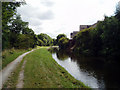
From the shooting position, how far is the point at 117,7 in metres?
21.1

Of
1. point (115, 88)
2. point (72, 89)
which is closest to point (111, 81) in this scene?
point (115, 88)

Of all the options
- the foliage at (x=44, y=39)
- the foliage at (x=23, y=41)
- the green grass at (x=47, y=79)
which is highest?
the foliage at (x=44, y=39)

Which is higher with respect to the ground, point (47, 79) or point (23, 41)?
point (23, 41)

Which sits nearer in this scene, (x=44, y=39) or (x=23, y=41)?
(x=23, y=41)

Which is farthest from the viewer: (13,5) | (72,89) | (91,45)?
(91,45)

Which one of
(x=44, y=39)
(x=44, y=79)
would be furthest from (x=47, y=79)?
(x=44, y=39)

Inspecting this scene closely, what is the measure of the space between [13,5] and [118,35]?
61.2ft

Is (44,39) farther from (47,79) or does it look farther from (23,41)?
(47,79)

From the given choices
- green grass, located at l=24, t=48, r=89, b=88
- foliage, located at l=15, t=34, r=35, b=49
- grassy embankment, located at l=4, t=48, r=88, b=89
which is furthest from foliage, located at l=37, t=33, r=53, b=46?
grassy embankment, located at l=4, t=48, r=88, b=89

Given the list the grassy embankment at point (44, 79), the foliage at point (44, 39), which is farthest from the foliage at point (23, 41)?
the foliage at point (44, 39)

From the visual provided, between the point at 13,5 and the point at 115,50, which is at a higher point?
the point at 13,5

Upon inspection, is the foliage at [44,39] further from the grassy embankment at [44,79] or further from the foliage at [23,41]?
the grassy embankment at [44,79]

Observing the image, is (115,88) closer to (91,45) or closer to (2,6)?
(2,6)

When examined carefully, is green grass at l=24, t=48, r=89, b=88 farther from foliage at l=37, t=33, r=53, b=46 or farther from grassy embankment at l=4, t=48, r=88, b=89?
foliage at l=37, t=33, r=53, b=46
